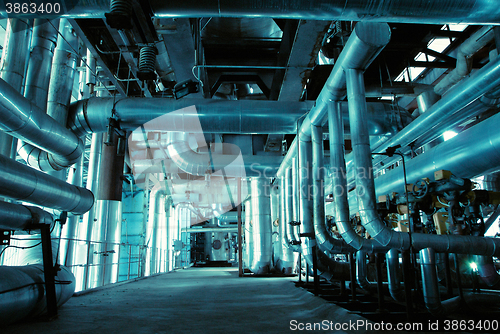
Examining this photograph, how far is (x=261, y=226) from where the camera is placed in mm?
10422

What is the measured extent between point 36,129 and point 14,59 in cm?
145

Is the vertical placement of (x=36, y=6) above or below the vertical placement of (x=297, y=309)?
above

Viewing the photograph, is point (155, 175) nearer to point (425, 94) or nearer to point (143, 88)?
point (143, 88)

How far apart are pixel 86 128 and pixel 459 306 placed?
612 centimetres

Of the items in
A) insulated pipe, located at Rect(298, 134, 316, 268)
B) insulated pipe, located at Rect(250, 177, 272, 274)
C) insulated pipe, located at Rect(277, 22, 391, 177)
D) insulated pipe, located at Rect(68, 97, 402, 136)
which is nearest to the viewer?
insulated pipe, located at Rect(277, 22, 391, 177)

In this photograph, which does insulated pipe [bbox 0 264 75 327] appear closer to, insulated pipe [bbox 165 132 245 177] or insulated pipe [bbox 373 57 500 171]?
insulated pipe [bbox 165 132 245 177]

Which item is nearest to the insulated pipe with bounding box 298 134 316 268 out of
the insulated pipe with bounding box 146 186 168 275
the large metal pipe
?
the large metal pipe

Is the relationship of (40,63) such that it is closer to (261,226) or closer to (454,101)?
(454,101)

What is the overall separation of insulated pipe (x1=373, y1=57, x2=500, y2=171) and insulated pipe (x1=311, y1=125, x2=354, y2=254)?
1.26 m

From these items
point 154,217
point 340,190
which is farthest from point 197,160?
point 154,217

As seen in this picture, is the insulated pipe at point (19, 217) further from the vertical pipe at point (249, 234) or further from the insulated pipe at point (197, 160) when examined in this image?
the vertical pipe at point (249, 234)

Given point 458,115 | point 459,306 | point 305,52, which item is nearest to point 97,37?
point 305,52

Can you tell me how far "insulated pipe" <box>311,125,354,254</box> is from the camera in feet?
16.8

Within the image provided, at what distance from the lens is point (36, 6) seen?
3104mm
